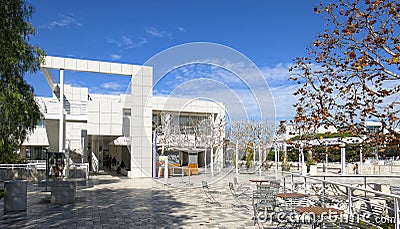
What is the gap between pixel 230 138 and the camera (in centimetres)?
3372

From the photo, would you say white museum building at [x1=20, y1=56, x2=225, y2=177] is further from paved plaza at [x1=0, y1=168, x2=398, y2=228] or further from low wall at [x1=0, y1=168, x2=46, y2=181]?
paved plaza at [x1=0, y1=168, x2=398, y2=228]

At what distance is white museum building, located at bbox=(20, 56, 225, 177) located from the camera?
21.5 metres

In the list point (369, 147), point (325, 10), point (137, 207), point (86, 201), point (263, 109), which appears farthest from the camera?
point (263, 109)

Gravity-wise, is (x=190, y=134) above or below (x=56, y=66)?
below

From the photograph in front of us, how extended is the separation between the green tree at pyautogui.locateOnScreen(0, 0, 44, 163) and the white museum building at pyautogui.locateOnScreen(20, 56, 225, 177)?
216cm

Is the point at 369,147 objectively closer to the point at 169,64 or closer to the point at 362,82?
the point at 362,82

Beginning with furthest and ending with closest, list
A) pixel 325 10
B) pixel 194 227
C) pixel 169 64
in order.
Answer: pixel 169 64 < pixel 194 227 < pixel 325 10

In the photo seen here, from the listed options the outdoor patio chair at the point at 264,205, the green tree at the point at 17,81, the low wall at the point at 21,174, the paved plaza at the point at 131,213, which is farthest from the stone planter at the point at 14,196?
the low wall at the point at 21,174

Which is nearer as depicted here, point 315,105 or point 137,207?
point 315,105

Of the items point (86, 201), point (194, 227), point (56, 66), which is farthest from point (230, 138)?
point (194, 227)

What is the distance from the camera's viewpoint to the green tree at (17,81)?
32.1 feet

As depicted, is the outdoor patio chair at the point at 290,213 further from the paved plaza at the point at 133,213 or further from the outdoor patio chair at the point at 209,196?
the outdoor patio chair at the point at 209,196

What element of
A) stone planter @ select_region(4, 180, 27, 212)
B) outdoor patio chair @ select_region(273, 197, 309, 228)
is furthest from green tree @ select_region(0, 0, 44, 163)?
outdoor patio chair @ select_region(273, 197, 309, 228)

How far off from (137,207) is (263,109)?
10.1m
